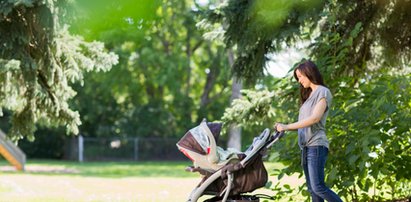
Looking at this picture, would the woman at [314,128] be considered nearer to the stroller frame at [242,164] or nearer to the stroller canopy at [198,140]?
the stroller frame at [242,164]

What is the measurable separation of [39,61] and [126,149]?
68.2ft

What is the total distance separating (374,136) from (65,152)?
1026 inches

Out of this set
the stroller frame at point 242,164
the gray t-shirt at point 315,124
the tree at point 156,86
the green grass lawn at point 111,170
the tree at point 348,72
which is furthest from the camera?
the tree at point 156,86

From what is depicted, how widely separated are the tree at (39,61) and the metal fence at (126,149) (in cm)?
1909

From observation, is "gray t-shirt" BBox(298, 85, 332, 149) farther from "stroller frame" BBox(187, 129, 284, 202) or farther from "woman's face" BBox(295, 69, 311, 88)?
"stroller frame" BBox(187, 129, 284, 202)

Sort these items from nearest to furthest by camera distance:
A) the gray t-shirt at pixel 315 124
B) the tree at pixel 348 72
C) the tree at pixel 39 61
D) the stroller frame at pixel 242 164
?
the stroller frame at pixel 242 164
the gray t-shirt at pixel 315 124
the tree at pixel 348 72
the tree at pixel 39 61

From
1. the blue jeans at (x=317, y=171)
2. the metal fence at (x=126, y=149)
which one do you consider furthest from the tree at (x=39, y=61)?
the metal fence at (x=126, y=149)

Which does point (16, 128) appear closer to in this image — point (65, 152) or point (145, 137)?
point (145, 137)

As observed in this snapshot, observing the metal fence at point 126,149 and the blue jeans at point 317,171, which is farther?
the metal fence at point 126,149

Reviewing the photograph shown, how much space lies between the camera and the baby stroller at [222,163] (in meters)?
4.52

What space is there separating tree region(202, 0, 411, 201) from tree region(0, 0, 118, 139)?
1.99 meters

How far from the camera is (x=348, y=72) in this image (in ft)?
25.3

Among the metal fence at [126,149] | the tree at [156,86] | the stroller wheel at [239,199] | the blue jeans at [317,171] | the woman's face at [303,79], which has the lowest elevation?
the stroller wheel at [239,199]

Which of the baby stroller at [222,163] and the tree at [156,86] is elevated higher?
the tree at [156,86]
